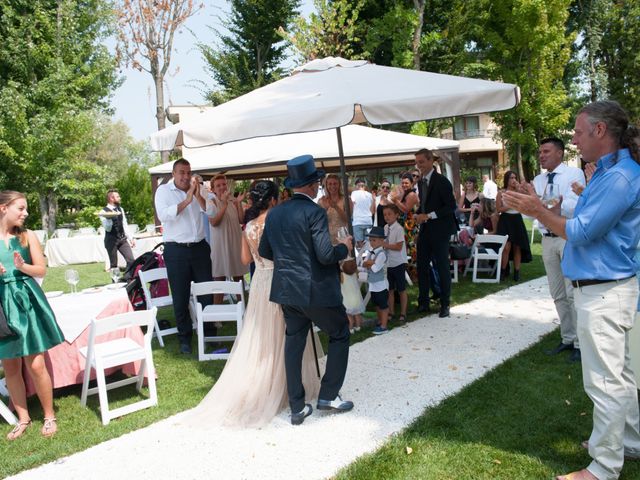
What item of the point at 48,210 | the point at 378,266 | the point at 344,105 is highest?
the point at 48,210

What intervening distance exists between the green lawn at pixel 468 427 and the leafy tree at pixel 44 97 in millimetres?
16456

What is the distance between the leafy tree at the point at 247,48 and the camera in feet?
84.3

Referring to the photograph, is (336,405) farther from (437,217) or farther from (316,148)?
(316,148)

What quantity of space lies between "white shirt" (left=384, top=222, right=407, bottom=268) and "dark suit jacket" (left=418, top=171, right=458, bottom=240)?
40cm

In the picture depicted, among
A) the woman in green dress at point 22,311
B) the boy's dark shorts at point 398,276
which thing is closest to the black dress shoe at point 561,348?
the boy's dark shorts at point 398,276

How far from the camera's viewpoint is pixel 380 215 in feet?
25.5

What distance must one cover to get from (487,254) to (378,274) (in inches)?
146

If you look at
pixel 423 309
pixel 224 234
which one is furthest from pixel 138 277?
pixel 423 309

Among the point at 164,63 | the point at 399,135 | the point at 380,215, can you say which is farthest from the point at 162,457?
the point at 164,63

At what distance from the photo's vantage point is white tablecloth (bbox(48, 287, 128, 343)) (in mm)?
4824

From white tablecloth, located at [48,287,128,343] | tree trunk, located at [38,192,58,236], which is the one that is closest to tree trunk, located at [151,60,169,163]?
tree trunk, located at [38,192,58,236]

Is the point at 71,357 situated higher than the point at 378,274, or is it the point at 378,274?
the point at 378,274

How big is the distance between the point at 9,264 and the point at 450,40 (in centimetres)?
2244

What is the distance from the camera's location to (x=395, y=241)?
21.9ft
